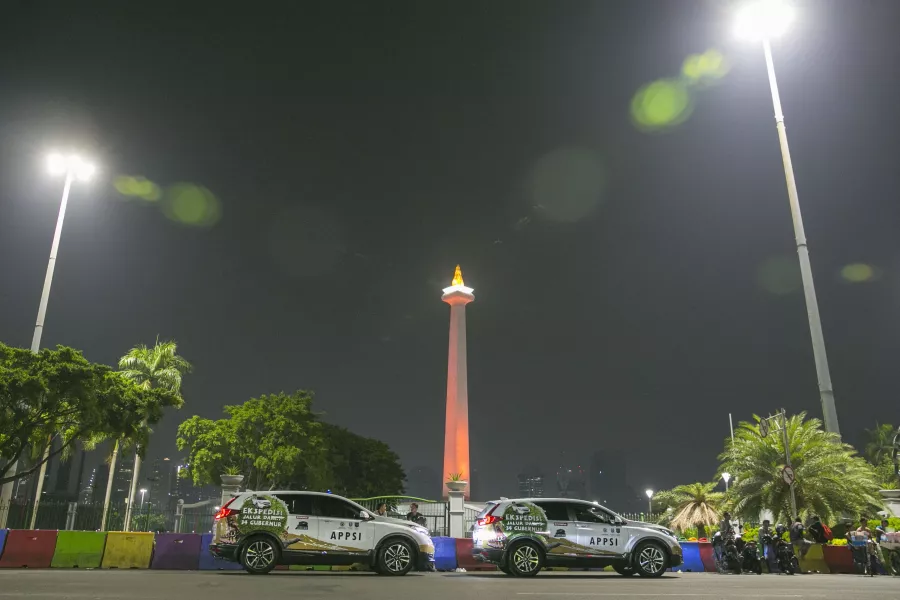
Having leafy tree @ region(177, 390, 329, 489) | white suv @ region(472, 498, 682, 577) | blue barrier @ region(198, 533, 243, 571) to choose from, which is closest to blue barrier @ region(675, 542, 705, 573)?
white suv @ region(472, 498, 682, 577)

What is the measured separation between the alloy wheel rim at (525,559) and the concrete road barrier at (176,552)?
7577 mm

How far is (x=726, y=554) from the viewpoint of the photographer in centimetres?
1816

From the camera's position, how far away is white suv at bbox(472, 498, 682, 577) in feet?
46.3

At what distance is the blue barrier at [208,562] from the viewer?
15.7 meters

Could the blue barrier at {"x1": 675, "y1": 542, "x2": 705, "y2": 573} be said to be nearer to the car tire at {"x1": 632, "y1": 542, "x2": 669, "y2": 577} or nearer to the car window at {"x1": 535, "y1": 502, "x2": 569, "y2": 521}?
the car tire at {"x1": 632, "y1": 542, "x2": 669, "y2": 577}

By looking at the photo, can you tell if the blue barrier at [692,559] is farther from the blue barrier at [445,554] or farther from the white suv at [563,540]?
the blue barrier at [445,554]

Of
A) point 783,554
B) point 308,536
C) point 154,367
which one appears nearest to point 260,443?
point 154,367

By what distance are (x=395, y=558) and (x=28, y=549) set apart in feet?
28.7

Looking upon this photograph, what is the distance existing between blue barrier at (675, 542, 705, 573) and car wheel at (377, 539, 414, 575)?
853 cm

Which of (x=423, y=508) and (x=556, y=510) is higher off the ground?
(x=423, y=508)

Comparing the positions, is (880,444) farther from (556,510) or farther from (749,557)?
(556,510)

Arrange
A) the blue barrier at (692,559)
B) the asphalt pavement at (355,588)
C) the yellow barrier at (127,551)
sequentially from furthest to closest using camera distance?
the blue barrier at (692,559), the yellow barrier at (127,551), the asphalt pavement at (355,588)

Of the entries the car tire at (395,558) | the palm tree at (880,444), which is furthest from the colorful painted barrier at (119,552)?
the palm tree at (880,444)

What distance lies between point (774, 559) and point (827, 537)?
2826mm
